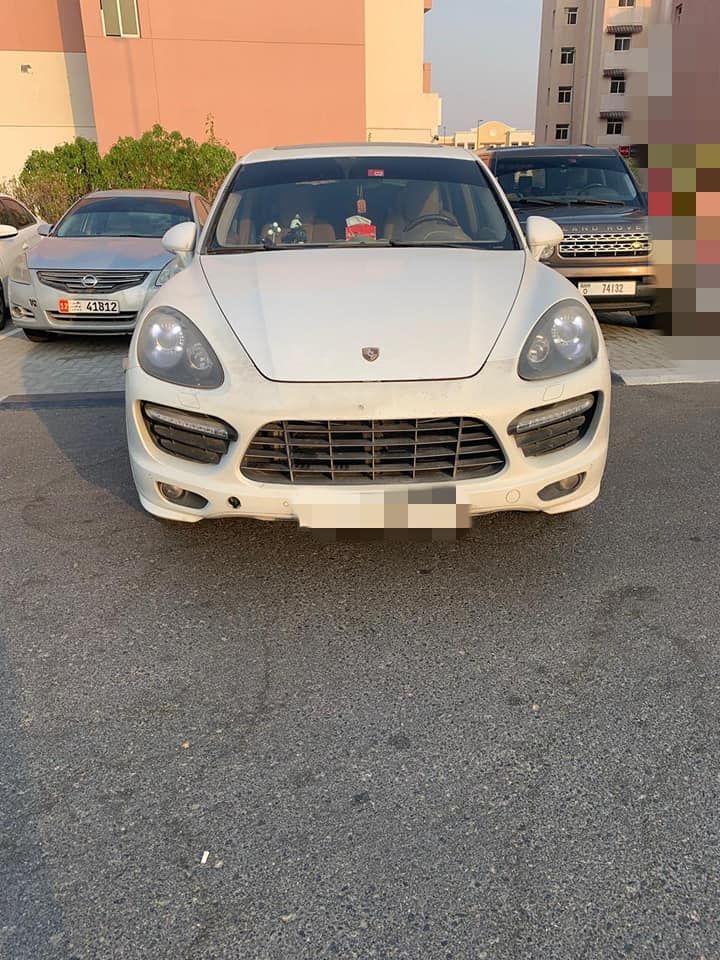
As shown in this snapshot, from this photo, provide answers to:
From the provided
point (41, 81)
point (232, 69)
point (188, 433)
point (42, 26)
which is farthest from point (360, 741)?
point (42, 26)

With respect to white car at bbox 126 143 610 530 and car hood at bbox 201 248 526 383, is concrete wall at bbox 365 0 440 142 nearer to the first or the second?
car hood at bbox 201 248 526 383

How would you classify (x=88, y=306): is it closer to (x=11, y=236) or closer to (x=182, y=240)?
(x=11, y=236)

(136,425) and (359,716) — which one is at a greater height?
(136,425)

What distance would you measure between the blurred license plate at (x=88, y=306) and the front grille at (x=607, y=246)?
4306 mm

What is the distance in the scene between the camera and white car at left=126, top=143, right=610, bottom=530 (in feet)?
8.72

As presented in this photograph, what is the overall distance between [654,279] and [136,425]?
6.01 m

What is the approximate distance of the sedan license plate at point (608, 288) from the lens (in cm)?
732

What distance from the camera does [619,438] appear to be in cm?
482

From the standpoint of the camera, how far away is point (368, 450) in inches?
105

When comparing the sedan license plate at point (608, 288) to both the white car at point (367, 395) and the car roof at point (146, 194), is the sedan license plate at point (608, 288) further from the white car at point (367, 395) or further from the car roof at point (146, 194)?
the car roof at point (146, 194)

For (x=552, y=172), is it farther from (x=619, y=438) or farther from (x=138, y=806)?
(x=138, y=806)

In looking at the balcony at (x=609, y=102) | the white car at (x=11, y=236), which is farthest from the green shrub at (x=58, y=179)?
the balcony at (x=609, y=102)

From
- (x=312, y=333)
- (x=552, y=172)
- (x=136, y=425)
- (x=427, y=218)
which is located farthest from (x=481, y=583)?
(x=552, y=172)

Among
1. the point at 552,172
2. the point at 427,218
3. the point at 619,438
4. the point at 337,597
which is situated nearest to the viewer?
the point at 337,597
